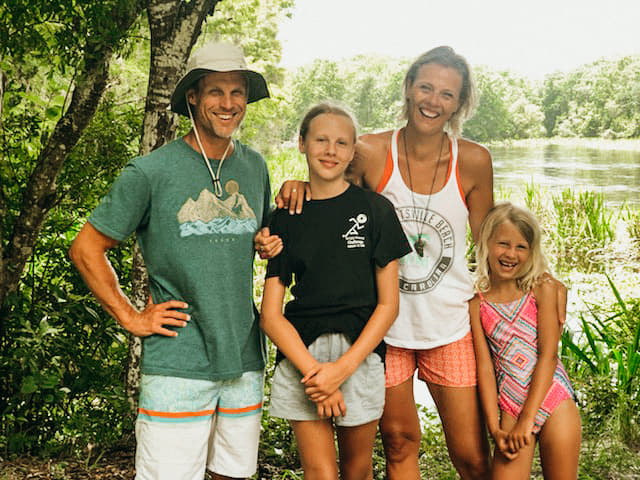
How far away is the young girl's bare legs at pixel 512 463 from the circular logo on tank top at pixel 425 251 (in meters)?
0.51

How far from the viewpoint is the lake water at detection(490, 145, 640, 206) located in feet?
50.8

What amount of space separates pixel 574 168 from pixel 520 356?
19.8 m

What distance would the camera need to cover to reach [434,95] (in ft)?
6.40

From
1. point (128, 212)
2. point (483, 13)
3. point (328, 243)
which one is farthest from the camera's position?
point (483, 13)

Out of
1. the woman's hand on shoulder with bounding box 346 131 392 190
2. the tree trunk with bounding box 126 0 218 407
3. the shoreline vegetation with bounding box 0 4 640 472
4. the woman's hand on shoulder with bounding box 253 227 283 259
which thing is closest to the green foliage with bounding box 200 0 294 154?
the shoreline vegetation with bounding box 0 4 640 472

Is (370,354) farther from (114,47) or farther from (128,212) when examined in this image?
(114,47)

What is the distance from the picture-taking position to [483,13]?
56.8 m

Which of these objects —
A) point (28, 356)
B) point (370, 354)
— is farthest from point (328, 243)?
point (28, 356)

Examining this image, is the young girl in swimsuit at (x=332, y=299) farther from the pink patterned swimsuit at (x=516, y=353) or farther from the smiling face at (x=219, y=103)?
the pink patterned swimsuit at (x=516, y=353)

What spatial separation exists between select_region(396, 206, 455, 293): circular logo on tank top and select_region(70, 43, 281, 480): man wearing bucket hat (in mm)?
443

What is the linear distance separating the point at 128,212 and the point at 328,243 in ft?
1.78

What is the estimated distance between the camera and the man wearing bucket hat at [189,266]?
5.47 ft

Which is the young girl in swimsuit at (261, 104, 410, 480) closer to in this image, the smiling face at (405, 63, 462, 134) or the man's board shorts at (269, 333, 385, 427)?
the man's board shorts at (269, 333, 385, 427)

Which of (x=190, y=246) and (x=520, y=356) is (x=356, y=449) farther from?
(x=190, y=246)
